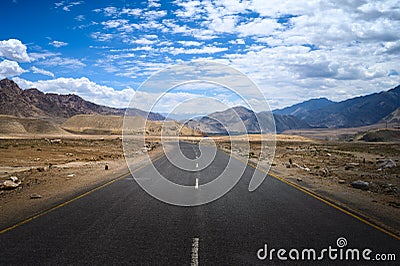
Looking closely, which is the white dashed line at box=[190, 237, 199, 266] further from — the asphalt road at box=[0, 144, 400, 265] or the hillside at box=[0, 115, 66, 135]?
the hillside at box=[0, 115, 66, 135]

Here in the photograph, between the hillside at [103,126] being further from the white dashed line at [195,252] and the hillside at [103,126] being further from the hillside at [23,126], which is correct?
the white dashed line at [195,252]

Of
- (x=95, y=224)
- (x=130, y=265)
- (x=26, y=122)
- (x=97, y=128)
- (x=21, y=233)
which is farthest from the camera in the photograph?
(x=97, y=128)

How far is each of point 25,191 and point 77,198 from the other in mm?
3534

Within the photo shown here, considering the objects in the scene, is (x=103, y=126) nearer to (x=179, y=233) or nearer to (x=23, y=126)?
(x=23, y=126)

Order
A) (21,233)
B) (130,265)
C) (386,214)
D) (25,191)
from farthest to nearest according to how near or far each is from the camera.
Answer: (25,191) → (386,214) → (21,233) → (130,265)

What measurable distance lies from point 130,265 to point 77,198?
6.95 m

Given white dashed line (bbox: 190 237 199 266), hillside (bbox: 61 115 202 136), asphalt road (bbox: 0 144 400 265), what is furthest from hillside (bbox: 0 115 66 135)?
white dashed line (bbox: 190 237 199 266)

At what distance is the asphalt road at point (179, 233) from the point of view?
611 centimetres

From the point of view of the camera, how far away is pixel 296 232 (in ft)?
25.5

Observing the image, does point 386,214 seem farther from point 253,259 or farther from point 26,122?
point 26,122

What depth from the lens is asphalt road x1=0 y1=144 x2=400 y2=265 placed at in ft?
20.1

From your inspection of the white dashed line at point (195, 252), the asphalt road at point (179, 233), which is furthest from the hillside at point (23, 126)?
the white dashed line at point (195, 252)

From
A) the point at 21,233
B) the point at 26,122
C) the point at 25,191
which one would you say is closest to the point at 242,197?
the point at 21,233

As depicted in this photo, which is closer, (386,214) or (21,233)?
(21,233)
